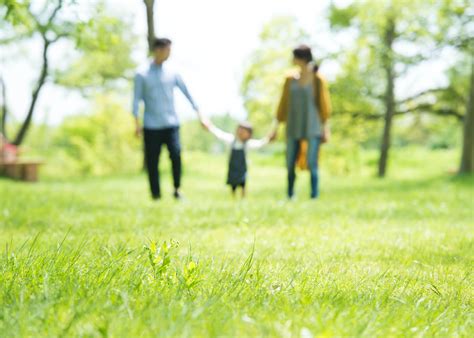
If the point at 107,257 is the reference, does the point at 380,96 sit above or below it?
above

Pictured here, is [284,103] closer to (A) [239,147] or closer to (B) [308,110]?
(B) [308,110]

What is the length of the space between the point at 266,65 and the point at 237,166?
16890mm

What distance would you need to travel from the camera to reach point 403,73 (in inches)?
865

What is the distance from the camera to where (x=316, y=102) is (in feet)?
28.1

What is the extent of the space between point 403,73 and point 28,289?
838 inches

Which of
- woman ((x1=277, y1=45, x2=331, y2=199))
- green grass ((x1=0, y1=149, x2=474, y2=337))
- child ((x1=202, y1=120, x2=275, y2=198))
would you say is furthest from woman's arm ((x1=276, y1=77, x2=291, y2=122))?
green grass ((x1=0, y1=149, x2=474, y2=337))

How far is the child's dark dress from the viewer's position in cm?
896

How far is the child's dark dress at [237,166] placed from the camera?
8.96 m

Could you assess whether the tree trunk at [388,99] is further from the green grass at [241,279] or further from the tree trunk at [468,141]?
the green grass at [241,279]

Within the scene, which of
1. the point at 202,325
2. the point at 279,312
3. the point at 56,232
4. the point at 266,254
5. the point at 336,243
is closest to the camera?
the point at 202,325

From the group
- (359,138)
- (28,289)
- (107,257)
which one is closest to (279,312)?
(28,289)

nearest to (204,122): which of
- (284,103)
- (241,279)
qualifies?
(284,103)

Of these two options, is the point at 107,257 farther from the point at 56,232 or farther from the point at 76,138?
the point at 76,138

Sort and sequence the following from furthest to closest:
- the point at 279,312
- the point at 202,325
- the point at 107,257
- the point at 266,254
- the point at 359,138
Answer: the point at 359,138 < the point at 266,254 < the point at 107,257 < the point at 279,312 < the point at 202,325
